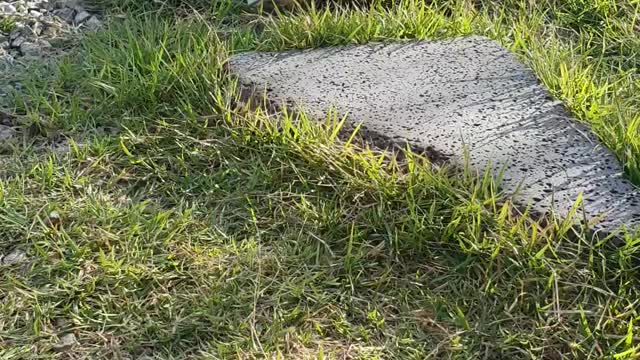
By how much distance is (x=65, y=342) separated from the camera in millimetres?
1590

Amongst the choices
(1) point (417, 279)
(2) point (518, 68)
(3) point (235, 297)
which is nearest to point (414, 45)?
(2) point (518, 68)

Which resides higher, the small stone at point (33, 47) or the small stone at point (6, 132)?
the small stone at point (33, 47)

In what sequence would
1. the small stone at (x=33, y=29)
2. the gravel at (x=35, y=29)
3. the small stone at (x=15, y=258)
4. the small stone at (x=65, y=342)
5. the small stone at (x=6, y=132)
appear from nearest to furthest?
the small stone at (x=65, y=342) → the small stone at (x=15, y=258) → the small stone at (x=6, y=132) → the gravel at (x=35, y=29) → the small stone at (x=33, y=29)

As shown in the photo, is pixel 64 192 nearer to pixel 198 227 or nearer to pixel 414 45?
pixel 198 227

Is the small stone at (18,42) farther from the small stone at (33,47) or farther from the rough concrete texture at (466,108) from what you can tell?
the rough concrete texture at (466,108)

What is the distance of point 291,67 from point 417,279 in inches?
30.3

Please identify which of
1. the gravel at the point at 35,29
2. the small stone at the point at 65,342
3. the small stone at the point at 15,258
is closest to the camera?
the small stone at the point at 65,342

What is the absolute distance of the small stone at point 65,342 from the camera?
5.19 feet

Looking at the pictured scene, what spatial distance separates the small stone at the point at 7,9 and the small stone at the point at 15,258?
984mm

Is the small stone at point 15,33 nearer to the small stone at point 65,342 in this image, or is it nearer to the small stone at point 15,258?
the small stone at point 15,258

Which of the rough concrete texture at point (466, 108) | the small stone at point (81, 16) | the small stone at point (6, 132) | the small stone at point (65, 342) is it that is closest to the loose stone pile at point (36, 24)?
the small stone at point (81, 16)

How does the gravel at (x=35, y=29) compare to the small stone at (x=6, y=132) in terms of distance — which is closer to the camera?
the small stone at (x=6, y=132)

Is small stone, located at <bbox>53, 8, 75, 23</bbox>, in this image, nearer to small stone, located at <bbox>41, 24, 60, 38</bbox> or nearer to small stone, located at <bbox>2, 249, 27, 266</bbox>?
small stone, located at <bbox>41, 24, 60, 38</bbox>

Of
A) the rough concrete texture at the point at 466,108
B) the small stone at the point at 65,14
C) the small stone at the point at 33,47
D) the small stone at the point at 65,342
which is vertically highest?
the rough concrete texture at the point at 466,108
